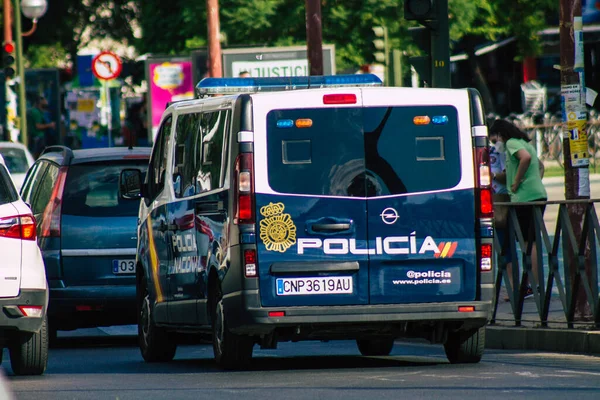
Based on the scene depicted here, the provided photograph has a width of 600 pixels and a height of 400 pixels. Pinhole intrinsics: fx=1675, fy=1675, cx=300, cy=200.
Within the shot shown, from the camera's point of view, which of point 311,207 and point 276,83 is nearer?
point 311,207

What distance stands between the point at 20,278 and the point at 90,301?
10.1 ft

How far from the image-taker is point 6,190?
423 inches

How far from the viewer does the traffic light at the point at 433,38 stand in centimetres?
1498

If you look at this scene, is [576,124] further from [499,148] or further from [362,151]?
[499,148]

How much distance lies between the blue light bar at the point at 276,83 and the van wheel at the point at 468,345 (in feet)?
6.14

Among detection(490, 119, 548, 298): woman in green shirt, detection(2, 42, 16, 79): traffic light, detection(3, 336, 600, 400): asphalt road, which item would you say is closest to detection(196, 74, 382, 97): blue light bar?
detection(3, 336, 600, 400): asphalt road

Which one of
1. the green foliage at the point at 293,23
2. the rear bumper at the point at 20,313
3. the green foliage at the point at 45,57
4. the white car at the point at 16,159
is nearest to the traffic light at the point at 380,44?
the white car at the point at 16,159

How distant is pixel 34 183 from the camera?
14844 mm

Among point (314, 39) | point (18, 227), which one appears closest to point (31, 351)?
point (18, 227)

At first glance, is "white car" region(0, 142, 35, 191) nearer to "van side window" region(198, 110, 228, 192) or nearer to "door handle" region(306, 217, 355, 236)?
"van side window" region(198, 110, 228, 192)

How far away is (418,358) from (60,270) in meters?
3.29

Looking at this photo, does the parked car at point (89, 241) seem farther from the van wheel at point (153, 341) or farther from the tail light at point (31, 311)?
the tail light at point (31, 311)

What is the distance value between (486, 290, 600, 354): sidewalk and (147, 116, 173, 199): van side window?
9.44 ft

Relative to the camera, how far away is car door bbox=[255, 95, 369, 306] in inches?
419
